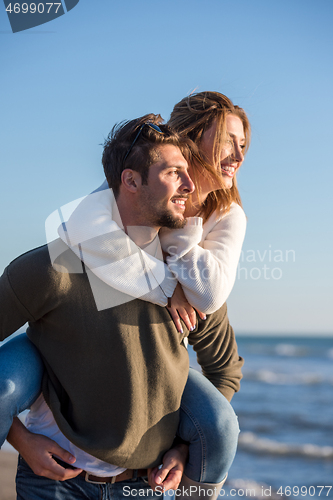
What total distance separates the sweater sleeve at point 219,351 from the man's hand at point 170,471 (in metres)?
0.42

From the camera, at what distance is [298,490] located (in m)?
5.44

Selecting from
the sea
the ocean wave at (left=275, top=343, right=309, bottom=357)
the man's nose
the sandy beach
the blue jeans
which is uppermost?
the man's nose

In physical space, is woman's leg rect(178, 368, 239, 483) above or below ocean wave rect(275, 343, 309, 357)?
above

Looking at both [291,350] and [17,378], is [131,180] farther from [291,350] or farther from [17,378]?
[291,350]

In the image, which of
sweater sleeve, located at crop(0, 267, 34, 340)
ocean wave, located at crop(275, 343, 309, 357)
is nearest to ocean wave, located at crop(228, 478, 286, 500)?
sweater sleeve, located at crop(0, 267, 34, 340)

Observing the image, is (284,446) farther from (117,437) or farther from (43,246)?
(43,246)

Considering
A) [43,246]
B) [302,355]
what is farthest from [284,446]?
[302,355]

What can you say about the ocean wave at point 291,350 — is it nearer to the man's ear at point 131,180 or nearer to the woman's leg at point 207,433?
the woman's leg at point 207,433

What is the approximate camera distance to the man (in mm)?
1839

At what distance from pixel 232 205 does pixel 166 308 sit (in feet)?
2.60

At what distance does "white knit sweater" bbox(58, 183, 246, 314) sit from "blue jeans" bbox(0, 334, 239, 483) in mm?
472

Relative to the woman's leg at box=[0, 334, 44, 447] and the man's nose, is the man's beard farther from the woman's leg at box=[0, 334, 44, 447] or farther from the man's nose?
the woman's leg at box=[0, 334, 44, 447]

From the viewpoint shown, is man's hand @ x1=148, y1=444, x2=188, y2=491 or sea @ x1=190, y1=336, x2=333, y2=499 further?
sea @ x1=190, y1=336, x2=333, y2=499

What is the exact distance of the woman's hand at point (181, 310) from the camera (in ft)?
6.57
